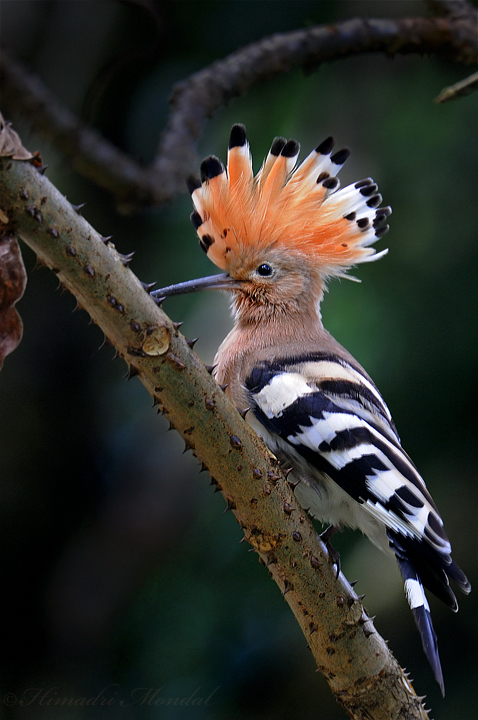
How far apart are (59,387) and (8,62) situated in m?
0.83

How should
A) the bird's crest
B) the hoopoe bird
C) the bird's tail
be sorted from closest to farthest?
the bird's tail
the hoopoe bird
the bird's crest

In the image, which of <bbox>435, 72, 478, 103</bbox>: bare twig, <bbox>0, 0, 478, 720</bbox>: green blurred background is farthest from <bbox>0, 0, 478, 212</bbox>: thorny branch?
<bbox>435, 72, 478, 103</bbox>: bare twig

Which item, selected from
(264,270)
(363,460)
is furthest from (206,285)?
(363,460)

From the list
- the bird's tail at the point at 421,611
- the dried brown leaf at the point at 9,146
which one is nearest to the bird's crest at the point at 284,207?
the dried brown leaf at the point at 9,146

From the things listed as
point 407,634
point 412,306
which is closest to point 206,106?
point 412,306

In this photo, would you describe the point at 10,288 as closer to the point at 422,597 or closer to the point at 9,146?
the point at 9,146

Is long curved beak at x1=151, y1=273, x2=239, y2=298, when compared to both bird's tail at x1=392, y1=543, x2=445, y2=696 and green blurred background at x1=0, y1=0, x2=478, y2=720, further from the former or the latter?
green blurred background at x1=0, y1=0, x2=478, y2=720

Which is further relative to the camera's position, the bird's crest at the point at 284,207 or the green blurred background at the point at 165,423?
the green blurred background at the point at 165,423

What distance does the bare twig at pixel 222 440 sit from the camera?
679 mm

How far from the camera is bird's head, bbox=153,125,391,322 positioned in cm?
102

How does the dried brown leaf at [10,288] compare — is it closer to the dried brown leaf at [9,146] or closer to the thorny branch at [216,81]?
the dried brown leaf at [9,146]

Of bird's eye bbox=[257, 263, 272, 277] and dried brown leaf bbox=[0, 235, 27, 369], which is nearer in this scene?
dried brown leaf bbox=[0, 235, 27, 369]

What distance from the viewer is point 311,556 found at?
2.62ft

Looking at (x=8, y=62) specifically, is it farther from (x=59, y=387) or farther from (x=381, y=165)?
(x=381, y=165)
